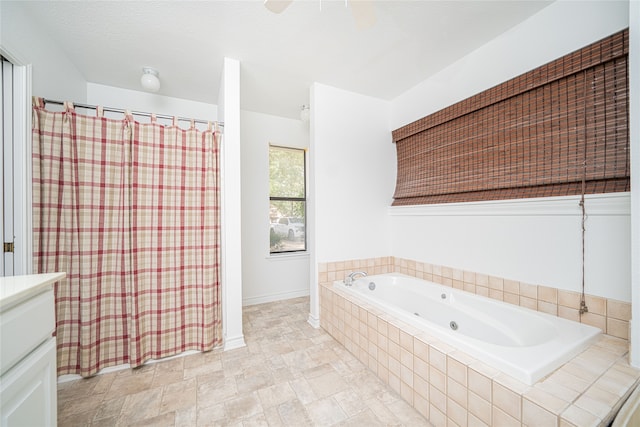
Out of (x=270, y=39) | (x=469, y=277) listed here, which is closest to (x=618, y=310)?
(x=469, y=277)

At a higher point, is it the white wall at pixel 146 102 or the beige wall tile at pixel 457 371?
the white wall at pixel 146 102

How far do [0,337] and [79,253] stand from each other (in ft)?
4.37

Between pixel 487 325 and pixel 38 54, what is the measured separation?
12.0 ft

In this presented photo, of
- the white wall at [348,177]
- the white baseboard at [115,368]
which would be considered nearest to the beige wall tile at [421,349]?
the white wall at [348,177]

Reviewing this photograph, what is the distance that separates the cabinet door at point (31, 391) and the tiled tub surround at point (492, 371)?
1.61m

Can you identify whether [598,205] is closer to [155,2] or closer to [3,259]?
[155,2]

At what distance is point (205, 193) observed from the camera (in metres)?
2.09

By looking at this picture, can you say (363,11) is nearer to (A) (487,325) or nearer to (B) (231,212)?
(B) (231,212)

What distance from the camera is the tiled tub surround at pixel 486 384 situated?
921 millimetres

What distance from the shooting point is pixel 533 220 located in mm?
1738

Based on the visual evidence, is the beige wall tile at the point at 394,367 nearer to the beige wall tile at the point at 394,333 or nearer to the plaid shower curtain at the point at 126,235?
the beige wall tile at the point at 394,333

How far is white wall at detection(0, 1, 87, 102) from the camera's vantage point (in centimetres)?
143

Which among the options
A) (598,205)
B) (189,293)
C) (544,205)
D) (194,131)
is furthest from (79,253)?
(598,205)

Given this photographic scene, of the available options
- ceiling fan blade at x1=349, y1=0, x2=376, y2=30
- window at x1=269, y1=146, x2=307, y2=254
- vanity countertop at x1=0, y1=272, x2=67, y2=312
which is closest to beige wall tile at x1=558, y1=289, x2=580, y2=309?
ceiling fan blade at x1=349, y1=0, x2=376, y2=30
